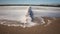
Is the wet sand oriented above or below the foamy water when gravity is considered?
below

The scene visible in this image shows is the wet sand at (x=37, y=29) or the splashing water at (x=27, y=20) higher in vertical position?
the splashing water at (x=27, y=20)

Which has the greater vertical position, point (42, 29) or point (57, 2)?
point (57, 2)

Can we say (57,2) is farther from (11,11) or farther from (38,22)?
(11,11)

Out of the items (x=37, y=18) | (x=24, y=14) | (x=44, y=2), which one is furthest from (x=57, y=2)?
(x=24, y=14)

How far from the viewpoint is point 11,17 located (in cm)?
122

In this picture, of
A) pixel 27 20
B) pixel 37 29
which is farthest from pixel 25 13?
pixel 37 29

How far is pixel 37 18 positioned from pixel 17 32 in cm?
26

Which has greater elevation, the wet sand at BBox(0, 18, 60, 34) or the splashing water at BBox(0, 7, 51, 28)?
the splashing water at BBox(0, 7, 51, 28)

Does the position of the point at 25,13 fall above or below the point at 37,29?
above

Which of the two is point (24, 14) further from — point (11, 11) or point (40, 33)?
point (40, 33)

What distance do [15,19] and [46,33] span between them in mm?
361

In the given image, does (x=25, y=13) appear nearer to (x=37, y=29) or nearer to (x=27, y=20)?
(x=27, y=20)

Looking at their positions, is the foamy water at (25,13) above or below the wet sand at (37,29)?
above

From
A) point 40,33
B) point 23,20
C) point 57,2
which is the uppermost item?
point 57,2
